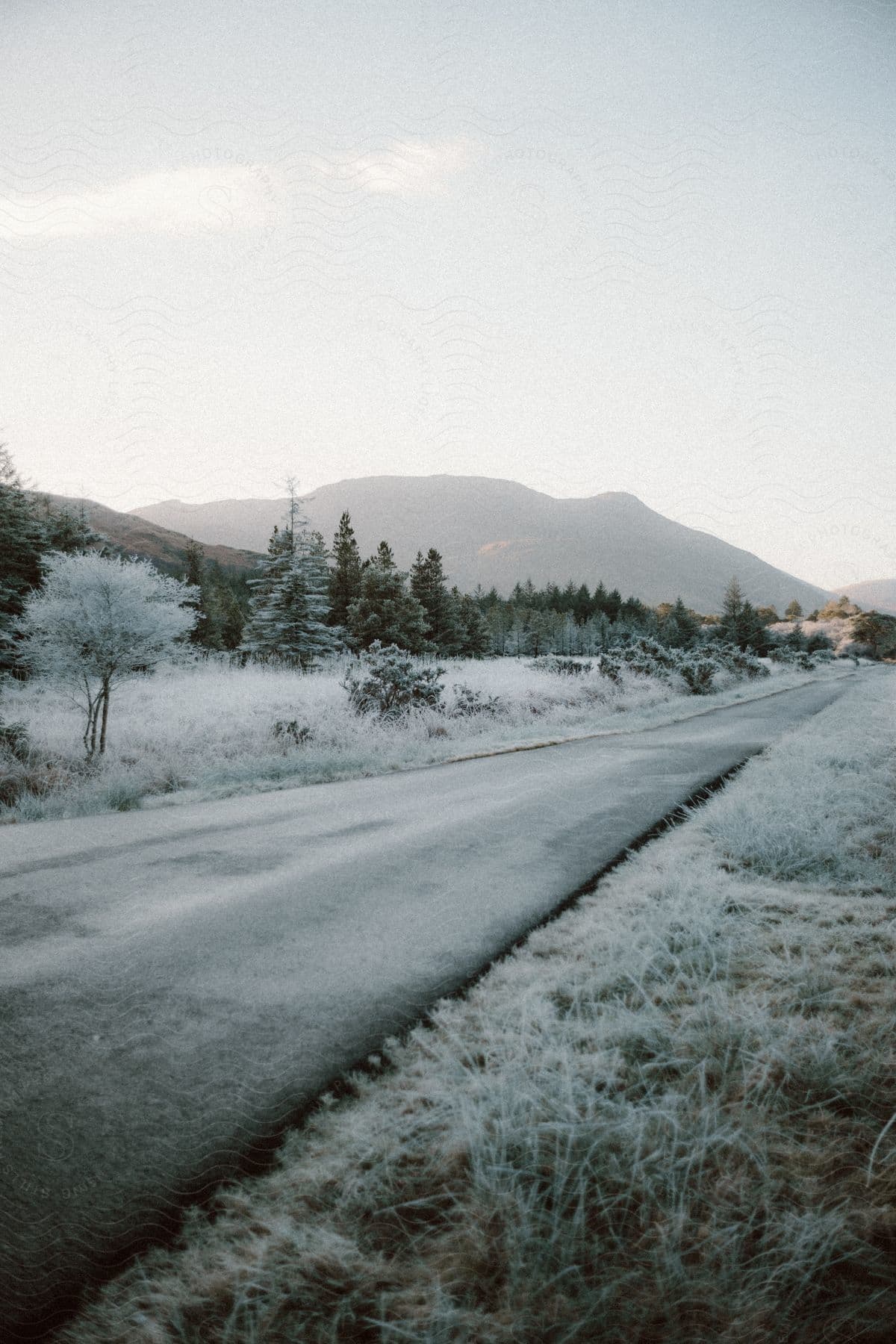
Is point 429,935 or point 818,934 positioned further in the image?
point 429,935

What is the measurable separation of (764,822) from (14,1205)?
17.2ft

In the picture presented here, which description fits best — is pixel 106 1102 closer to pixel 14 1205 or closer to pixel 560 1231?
pixel 14 1205

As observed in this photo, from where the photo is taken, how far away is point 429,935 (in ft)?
11.8

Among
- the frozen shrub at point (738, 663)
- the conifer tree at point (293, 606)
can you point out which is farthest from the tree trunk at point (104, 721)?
the frozen shrub at point (738, 663)

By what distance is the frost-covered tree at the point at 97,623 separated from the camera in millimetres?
10094

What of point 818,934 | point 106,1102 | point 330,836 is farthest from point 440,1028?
point 330,836

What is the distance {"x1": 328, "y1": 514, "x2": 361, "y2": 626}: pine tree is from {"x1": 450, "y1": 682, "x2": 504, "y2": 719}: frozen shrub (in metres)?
18.5

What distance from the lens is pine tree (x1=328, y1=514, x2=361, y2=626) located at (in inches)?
1324

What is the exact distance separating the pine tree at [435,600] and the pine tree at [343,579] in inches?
→ 166

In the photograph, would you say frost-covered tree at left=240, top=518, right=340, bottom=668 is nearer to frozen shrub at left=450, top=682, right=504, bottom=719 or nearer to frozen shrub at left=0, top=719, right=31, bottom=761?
frozen shrub at left=450, top=682, right=504, bottom=719

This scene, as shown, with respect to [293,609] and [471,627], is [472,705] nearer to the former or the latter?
[293,609]

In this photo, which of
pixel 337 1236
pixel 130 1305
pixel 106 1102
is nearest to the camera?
pixel 130 1305

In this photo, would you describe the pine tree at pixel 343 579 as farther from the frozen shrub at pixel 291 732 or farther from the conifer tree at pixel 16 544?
the frozen shrub at pixel 291 732

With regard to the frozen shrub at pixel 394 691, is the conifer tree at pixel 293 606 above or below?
above
